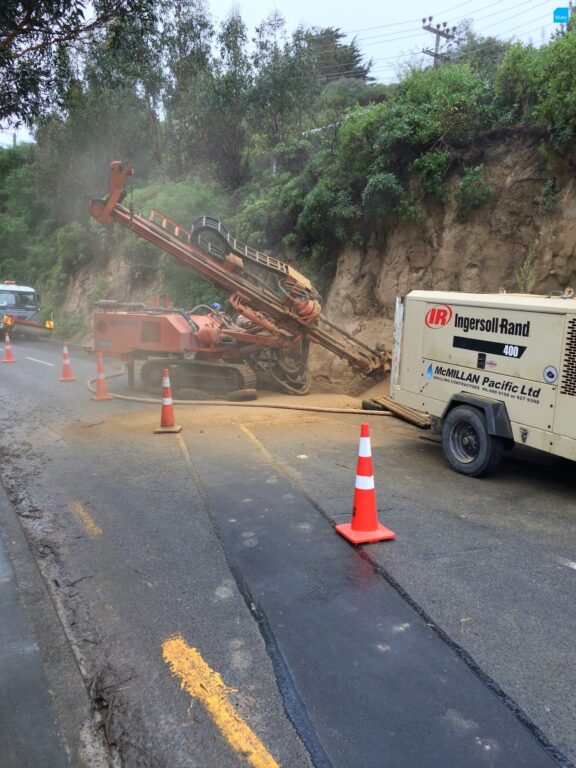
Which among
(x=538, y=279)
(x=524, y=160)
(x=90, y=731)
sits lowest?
(x=90, y=731)

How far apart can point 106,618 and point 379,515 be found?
2.64 metres

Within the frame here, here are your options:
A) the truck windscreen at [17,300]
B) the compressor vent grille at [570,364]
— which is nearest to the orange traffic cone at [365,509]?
the compressor vent grille at [570,364]

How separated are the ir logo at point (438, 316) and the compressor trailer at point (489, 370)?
0.5 inches

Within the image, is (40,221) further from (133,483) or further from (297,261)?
(133,483)

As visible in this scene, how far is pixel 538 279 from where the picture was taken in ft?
39.2

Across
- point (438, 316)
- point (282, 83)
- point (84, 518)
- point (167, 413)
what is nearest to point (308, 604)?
point (84, 518)

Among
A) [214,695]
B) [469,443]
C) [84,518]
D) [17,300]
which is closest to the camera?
[214,695]

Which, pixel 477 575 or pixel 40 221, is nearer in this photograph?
pixel 477 575

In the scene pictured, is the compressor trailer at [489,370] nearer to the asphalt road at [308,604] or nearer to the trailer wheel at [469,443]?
the trailer wheel at [469,443]

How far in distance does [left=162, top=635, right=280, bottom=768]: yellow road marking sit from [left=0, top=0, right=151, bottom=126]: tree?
23.5ft

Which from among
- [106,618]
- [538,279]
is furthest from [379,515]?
[538,279]

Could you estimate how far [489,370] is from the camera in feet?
21.7

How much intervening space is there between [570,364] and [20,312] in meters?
26.5

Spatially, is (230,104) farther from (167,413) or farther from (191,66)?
(167,413)
